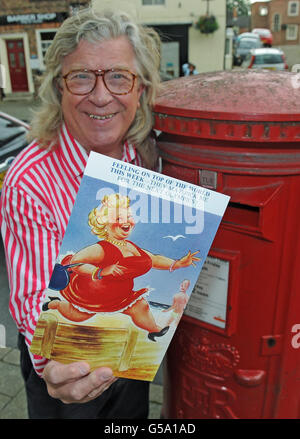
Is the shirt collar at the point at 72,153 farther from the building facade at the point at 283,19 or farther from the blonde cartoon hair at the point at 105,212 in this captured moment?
the building facade at the point at 283,19

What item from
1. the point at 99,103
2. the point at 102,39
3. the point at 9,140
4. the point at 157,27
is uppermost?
the point at 157,27

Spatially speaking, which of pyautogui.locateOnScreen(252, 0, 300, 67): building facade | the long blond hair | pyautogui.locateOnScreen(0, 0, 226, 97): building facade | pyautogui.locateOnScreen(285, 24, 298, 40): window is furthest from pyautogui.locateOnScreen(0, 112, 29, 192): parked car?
pyautogui.locateOnScreen(285, 24, 298, 40): window

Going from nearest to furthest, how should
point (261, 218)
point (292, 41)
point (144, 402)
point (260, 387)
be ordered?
1. point (261, 218)
2. point (260, 387)
3. point (144, 402)
4. point (292, 41)

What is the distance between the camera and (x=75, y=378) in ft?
3.72

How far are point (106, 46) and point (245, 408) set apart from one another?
1.44 metres

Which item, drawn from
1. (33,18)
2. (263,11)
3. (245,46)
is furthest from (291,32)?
(33,18)

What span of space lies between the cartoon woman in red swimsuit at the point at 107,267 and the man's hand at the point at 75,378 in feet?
0.45

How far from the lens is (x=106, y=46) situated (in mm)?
1337

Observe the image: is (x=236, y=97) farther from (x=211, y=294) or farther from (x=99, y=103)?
(x=211, y=294)

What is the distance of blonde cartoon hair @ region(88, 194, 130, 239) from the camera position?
1.09 metres

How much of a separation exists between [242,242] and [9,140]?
13.3 feet

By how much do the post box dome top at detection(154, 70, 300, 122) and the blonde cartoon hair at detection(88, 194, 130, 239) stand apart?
1.23ft
